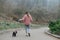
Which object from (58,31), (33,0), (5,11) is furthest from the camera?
(33,0)

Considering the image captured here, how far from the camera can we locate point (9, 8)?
50906mm

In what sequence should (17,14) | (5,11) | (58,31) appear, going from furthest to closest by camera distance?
(17,14) < (5,11) < (58,31)

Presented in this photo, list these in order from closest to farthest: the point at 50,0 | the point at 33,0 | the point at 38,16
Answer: the point at 38,16, the point at 33,0, the point at 50,0

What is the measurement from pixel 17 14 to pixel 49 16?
1261 centimetres

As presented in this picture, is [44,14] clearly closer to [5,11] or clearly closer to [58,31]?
[5,11]

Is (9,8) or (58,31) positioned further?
(9,8)

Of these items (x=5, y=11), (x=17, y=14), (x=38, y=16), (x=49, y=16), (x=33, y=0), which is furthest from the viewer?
(x=33, y=0)

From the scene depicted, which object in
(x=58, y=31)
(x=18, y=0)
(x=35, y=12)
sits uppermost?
(x=18, y=0)

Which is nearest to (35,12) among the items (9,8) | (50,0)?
(9,8)

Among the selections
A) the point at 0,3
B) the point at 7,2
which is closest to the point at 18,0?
the point at 7,2

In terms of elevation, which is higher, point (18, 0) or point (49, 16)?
point (18, 0)

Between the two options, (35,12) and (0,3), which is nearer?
(0,3)

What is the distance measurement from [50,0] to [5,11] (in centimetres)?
4937

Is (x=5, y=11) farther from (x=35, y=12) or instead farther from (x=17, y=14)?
(x=35, y=12)
